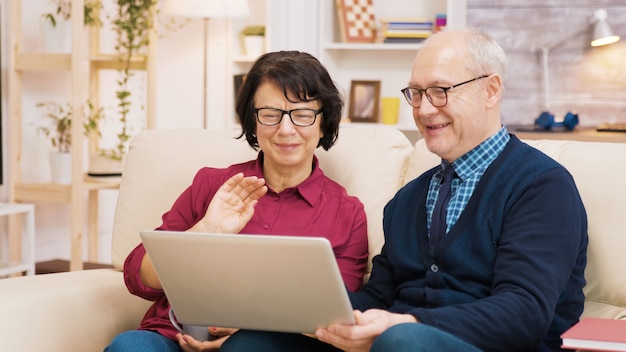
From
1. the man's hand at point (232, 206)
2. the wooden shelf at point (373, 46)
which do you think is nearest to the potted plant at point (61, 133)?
the wooden shelf at point (373, 46)

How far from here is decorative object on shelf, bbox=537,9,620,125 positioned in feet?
14.6

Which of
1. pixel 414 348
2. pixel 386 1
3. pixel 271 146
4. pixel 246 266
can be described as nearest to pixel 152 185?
pixel 271 146

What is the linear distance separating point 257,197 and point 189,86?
332 cm

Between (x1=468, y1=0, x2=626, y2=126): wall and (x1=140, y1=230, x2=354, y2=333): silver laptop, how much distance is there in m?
3.26

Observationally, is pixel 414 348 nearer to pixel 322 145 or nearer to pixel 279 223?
pixel 279 223

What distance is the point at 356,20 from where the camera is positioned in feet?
15.8

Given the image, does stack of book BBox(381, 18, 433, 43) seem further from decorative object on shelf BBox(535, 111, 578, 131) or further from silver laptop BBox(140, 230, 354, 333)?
silver laptop BBox(140, 230, 354, 333)

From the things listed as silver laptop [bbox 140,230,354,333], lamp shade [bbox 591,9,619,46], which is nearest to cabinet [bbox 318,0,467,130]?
lamp shade [bbox 591,9,619,46]

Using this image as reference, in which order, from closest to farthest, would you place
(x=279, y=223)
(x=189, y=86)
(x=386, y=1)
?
(x=279, y=223), (x=386, y=1), (x=189, y=86)

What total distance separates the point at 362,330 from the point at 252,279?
213 mm

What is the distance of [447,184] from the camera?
1937 mm

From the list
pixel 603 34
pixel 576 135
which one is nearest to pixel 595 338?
pixel 576 135

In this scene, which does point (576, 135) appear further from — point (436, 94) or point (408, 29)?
point (436, 94)

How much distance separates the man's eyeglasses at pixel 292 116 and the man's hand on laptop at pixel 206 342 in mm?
478
